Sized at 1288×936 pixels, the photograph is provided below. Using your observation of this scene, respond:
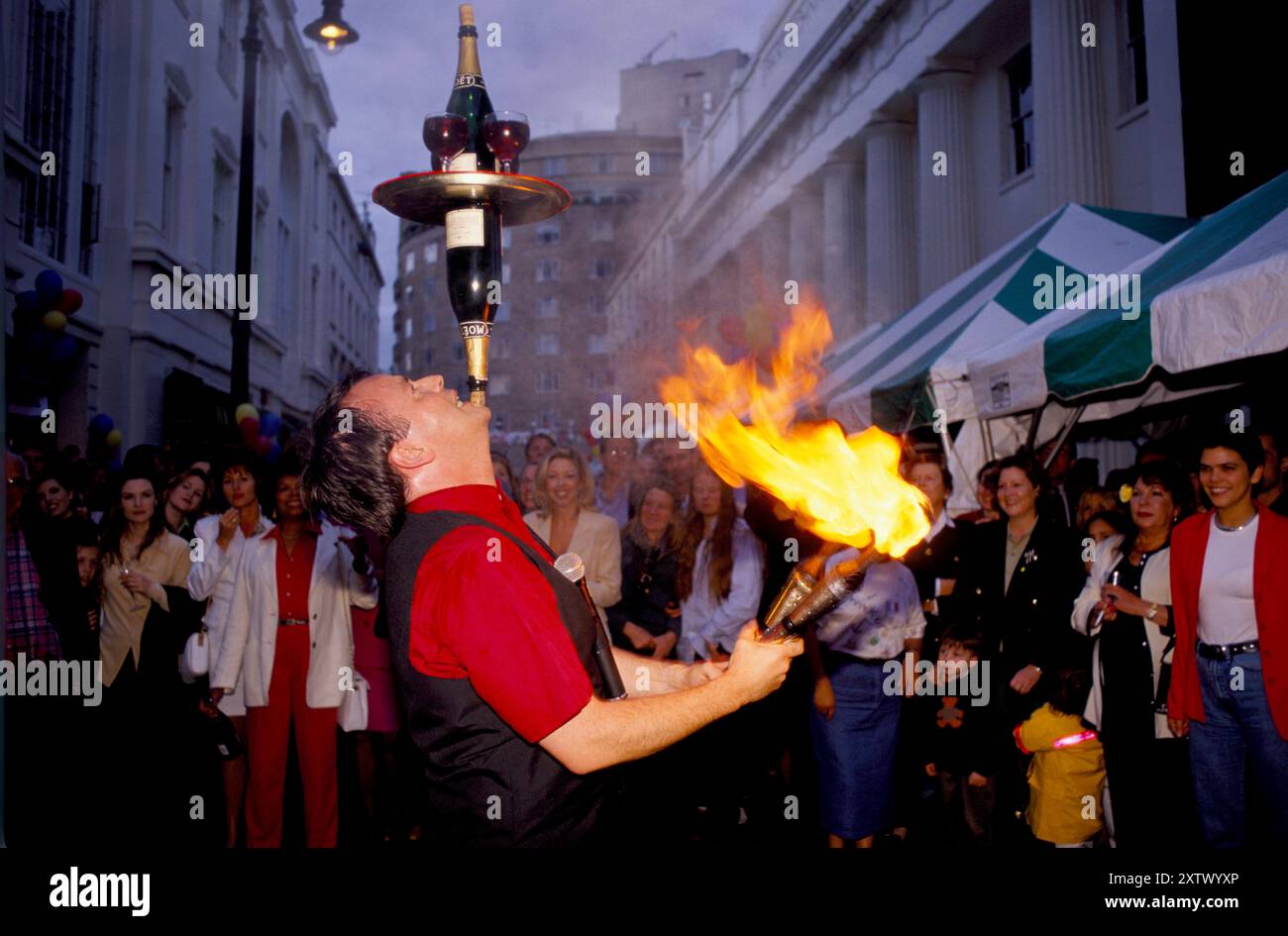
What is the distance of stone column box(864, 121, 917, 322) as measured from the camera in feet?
59.9

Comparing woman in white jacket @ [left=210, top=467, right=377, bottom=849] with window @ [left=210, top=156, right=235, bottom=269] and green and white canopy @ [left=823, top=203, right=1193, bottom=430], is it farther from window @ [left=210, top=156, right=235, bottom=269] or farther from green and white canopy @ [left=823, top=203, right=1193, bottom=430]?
window @ [left=210, top=156, right=235, bottom=269]

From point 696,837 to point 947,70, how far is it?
1430cm

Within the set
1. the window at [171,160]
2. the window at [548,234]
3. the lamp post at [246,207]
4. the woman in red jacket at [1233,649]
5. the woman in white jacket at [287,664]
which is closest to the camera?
the woman in red jacket at [1233,649]

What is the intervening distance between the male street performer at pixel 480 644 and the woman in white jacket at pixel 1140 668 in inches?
122

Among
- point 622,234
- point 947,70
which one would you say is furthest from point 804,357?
point 622,234

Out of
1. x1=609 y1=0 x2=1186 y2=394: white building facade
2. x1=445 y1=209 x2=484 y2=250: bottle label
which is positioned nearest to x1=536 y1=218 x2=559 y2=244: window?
x1=609 y1=0 x2=1186 y2=394: white building facade

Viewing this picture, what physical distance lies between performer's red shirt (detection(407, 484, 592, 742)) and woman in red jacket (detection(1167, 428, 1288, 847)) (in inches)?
131

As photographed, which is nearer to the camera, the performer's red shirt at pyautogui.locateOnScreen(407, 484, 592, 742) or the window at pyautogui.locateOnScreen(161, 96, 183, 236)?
the performer's red shirt at pyautogui.locateOnScreen(407, 484, 592, 742)

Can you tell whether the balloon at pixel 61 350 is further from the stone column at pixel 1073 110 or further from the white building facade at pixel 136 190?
the stone column at pixel 1073 110

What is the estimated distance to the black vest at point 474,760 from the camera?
2123 mm

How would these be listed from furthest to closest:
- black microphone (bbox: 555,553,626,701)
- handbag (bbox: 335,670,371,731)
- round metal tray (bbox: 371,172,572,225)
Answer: handbag (bbox: 335,670,371,731), round metal tray (bbox: 371,172,572,225), black microphone (bbox: 555,553,626,701)

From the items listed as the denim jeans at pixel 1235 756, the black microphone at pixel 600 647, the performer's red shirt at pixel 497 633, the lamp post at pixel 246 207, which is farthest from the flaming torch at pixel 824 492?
the lamp post at pixel 246 207

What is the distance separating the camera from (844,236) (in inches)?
832
